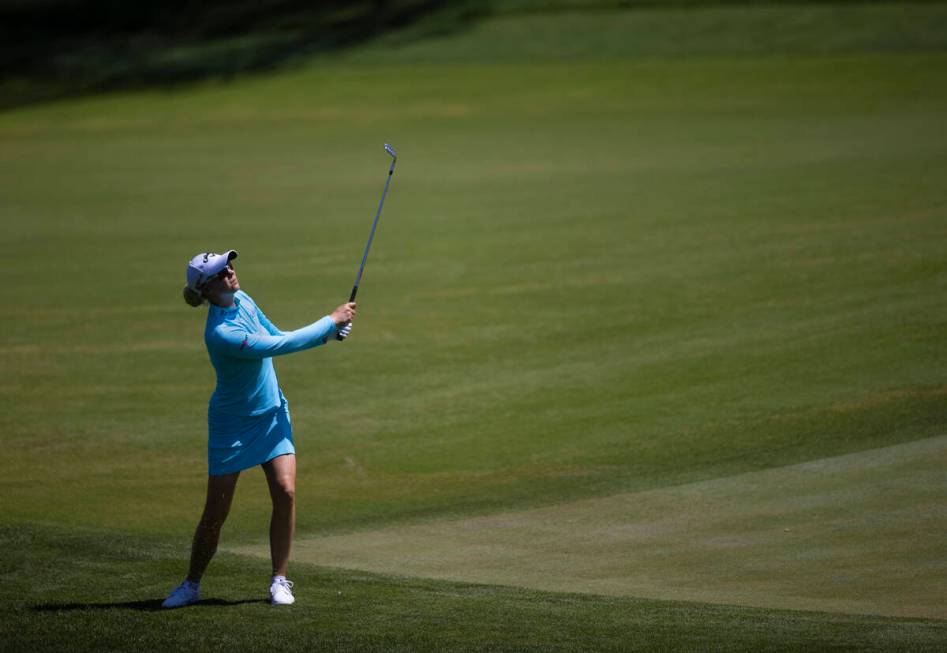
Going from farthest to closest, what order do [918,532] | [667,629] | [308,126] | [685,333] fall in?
[308,126] < [685,333] < [918,532] < [667,629]

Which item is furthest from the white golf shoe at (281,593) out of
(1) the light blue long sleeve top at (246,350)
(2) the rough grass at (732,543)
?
(2) the rough grass at (732,543)

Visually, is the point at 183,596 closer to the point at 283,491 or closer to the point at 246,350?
the point at 283,491

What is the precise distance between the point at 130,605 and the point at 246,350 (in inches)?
65.5

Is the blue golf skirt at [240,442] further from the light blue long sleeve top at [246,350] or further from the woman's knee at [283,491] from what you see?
the woman's knee at [283,491]

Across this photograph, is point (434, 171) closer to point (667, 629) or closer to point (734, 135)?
point (734, 135)

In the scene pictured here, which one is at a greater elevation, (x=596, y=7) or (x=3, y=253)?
(x=596, y=7)

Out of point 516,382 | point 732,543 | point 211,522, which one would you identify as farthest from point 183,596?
point 516,382

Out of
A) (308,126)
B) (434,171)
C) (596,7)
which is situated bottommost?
(434,171)

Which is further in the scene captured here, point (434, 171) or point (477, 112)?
point (477, 112)

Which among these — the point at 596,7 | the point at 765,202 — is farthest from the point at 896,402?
the point at 596,7

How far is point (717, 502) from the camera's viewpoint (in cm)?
1095

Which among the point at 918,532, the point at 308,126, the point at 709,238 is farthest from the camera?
the point at 308,126

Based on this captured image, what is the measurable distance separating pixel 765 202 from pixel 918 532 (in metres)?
14.8

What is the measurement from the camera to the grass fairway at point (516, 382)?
8.54m
